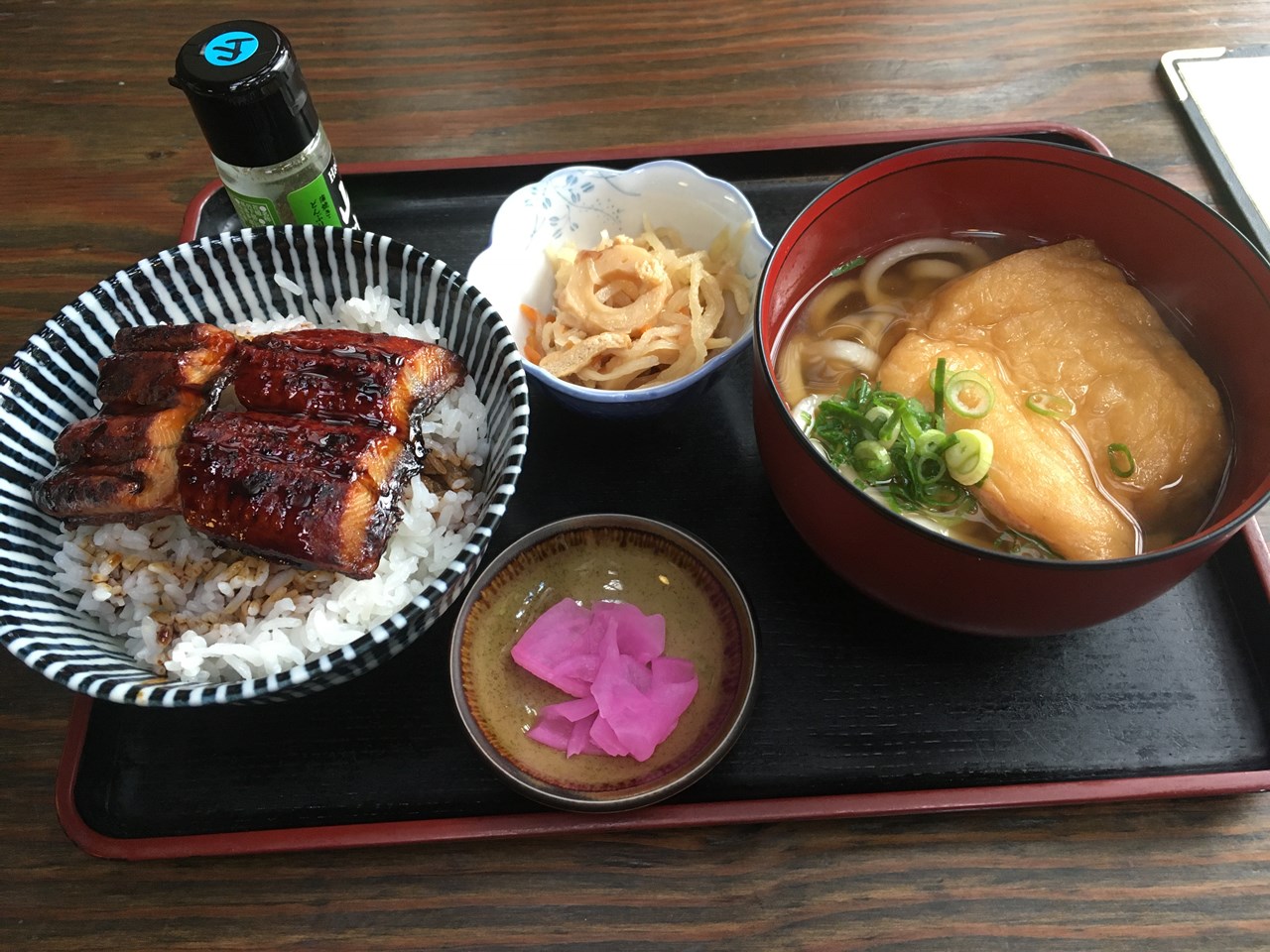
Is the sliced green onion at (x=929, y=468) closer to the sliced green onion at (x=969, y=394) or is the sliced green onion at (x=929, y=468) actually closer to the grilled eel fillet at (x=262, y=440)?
the sliced green onion at (x=969, y=394)

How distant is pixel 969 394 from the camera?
153 cm

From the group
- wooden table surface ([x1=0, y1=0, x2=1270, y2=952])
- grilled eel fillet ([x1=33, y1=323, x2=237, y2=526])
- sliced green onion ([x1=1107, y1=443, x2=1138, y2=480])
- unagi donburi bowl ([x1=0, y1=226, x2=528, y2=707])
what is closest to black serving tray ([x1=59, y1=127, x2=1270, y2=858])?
wooden table surface ([x1=0, y1=0, x2=1270, y2=952])

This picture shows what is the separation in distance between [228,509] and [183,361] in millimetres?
318

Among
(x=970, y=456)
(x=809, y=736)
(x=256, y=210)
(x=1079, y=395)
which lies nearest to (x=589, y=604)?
(x=809, y=736)

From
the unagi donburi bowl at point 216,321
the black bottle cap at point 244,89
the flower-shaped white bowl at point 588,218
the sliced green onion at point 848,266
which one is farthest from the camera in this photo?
the flower-shaped white bowl at point 588,218

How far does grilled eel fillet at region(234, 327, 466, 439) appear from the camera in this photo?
4.90 feet

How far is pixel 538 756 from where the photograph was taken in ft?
4.70

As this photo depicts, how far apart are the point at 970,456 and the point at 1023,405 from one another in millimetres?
225

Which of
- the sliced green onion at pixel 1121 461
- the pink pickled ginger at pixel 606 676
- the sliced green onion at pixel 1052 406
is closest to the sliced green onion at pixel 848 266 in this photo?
the sliced green onion at pixel 1052 406

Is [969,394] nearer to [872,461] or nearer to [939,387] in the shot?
[939,387]

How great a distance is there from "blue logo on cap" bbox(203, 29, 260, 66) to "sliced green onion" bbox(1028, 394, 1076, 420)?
1.51 metres

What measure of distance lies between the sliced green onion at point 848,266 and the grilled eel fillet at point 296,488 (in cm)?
91

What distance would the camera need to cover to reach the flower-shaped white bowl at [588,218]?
1885 mm

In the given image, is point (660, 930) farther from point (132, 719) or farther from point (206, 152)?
point (206, 152)
